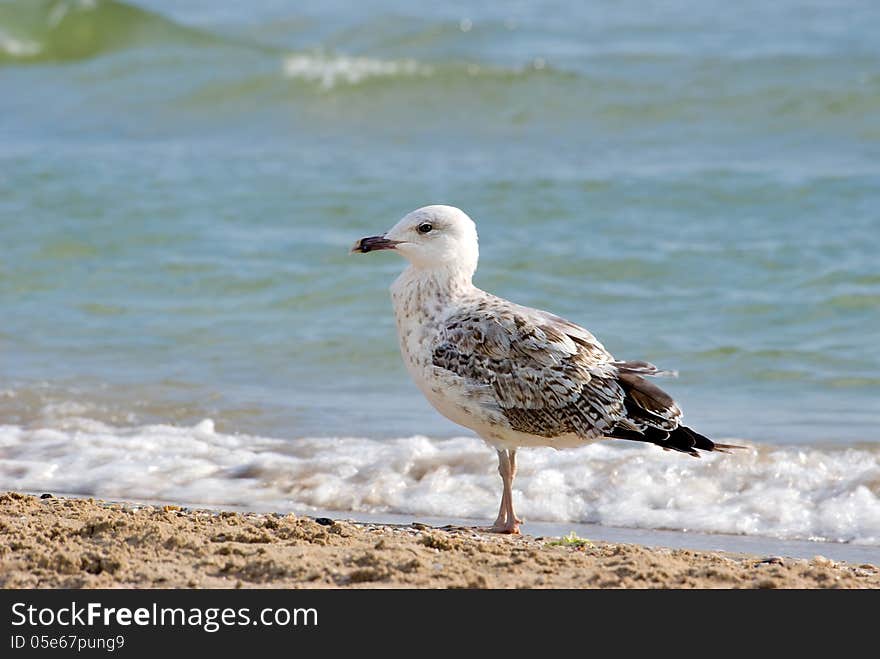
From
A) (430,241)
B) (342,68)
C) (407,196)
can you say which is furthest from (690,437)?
(342,68)

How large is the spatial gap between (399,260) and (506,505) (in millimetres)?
6012

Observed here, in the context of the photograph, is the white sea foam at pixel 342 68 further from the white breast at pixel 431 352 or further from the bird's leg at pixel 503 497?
the bird's leg at pixel 503 497

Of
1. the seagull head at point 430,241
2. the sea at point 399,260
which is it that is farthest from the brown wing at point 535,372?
the sea at point 399,260

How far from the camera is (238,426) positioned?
25.3 feet

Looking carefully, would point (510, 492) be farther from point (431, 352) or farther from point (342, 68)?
point (342, 68)

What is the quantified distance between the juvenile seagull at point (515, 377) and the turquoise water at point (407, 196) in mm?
1731

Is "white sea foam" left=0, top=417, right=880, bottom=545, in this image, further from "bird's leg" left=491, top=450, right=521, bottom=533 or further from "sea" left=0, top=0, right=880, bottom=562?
"bird's leg" left=491, top=450, right=521, bottom=533

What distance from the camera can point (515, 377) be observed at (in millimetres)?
5594

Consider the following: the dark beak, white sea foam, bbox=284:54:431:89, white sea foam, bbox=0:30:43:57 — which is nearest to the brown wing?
the dark beak

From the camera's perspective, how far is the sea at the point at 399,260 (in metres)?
6.75

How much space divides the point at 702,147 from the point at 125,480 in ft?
30.3

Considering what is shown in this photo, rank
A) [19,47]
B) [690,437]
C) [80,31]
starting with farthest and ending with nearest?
[80,31] < [19,47] < [690,437]

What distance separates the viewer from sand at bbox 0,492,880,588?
450 centimetres

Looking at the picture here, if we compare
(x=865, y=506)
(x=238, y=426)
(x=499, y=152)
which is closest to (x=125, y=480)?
(x=238, y=426)
